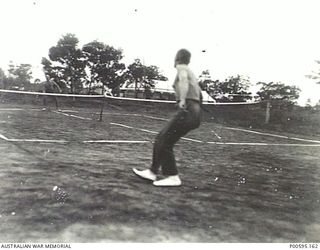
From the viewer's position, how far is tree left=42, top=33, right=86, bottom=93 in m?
16.0

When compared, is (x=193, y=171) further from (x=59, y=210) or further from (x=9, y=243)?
(x=9, y=243)

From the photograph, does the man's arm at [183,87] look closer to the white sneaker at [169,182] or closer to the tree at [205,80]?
the white sneaker at [169,182]

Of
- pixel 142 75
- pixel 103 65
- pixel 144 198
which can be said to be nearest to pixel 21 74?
pixel 103 65

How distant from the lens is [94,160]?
15.5 feet

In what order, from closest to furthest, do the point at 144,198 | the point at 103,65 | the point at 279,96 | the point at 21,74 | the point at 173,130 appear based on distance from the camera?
the point at 144,198 < the point at 173,130 < the point at 279,96 < the point at 21,74 < the point at 103,65

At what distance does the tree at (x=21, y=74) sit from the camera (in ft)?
49.7

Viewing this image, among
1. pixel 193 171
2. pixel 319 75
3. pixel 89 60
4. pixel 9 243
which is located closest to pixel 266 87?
pixel 319 75

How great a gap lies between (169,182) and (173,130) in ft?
1.60

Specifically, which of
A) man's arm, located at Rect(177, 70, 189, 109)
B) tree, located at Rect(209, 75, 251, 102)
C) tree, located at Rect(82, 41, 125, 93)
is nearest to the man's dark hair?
man's arm, located at Rect(177, 70, 189, 109)

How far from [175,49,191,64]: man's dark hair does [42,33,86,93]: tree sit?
40.6 ft

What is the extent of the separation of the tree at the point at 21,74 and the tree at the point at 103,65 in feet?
7.59

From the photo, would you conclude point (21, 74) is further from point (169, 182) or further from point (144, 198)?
point (144, 198)

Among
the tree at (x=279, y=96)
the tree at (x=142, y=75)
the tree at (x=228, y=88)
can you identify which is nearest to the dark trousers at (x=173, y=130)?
the tree at (x=279, y=96)

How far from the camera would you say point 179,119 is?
3.68m
